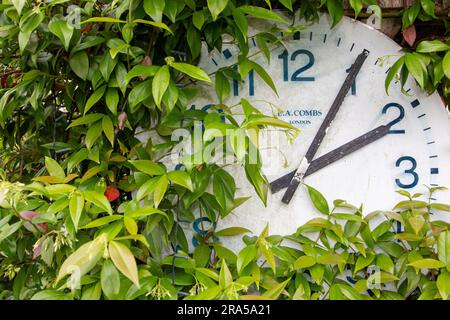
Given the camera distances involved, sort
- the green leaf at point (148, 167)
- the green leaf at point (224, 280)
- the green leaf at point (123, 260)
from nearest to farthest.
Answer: the green leaf at point (123, 260) → the green leaf at point (224, 280) → the green leaf at point (148, 167)

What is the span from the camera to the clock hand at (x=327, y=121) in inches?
45.7

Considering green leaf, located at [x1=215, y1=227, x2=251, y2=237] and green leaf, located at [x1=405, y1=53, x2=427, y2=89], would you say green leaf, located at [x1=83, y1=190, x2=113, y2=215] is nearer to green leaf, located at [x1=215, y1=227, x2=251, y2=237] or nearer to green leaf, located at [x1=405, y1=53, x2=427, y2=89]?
green leaf, located at [x1=215, y1=227, x2=251, y2=237]

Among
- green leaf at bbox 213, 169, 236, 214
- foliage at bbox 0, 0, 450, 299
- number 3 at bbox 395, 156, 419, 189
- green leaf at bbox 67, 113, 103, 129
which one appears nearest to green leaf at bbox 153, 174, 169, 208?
foliage at bbox 0, 0, 450, 299

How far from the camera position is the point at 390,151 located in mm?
1164

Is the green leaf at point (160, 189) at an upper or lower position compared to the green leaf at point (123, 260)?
upper

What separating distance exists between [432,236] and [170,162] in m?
0.61

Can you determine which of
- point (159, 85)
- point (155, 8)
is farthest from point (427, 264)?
point (155, 8)

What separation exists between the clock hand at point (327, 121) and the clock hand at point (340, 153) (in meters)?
0.01

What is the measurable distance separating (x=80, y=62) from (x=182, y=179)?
0.37 meters

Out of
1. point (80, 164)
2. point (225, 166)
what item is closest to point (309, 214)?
point (225, 166)

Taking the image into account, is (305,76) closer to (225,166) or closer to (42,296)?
(225,166)

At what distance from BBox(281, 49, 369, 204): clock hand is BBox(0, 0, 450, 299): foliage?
55 mm

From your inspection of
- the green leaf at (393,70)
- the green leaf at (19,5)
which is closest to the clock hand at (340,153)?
the green leaf at (393,70)

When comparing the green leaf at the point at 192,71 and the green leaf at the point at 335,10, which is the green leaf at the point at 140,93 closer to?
the green leaf at the point at 192,71
